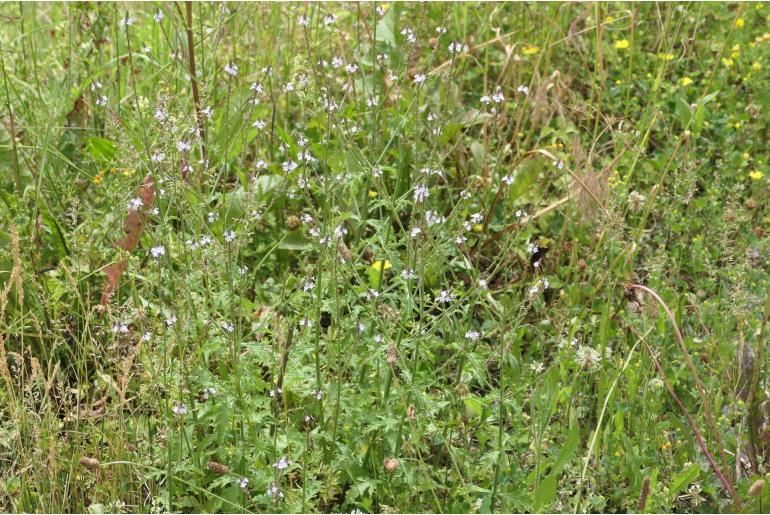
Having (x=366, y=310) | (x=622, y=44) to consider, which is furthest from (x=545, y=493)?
(x=622, y=44)

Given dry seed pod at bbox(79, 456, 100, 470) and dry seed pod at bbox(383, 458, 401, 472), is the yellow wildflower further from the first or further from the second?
dry seed pod at bbox(79, 456, 100, 470)

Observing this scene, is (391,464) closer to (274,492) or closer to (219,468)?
(274,492)

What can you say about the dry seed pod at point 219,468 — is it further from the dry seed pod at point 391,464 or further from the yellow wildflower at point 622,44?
the yellow wildflower at point 622,44

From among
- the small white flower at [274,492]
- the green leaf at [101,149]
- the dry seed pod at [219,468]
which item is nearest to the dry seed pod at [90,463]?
the dry seed pod at [219,468]

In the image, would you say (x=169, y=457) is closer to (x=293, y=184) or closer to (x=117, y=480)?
(x=117, y=480)

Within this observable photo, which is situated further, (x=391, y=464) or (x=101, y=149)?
(x=101, y=149)

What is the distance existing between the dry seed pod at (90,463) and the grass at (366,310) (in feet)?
0.17

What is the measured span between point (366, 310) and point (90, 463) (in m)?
0.76

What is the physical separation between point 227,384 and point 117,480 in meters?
0.41

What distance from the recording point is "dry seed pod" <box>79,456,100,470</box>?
7.20 feet

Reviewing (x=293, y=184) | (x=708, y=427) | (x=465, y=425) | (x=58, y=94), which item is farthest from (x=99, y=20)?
(x=708, y=427)

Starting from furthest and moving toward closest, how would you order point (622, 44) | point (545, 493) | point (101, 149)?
point (622, 44) → point (101, 149) → point (545, 493)

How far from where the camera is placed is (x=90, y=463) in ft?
7.25

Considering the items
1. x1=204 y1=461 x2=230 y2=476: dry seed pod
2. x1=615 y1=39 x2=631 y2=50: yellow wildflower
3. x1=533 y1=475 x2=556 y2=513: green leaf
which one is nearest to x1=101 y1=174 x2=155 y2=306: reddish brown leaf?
x1=204 y1=461 x2=230 y2=476: dry seed pod
